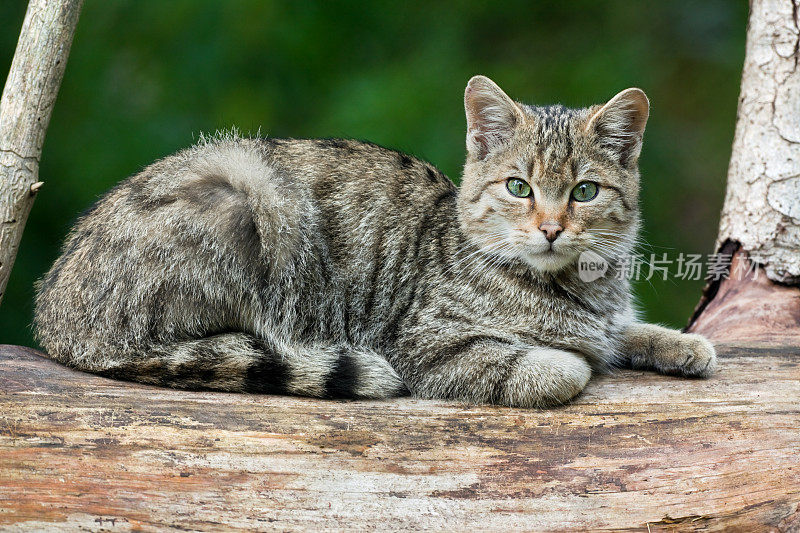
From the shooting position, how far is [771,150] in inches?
203

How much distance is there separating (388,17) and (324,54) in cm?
74

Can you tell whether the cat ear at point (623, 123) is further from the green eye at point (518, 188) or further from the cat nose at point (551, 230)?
the cat nose at point (551, 230)

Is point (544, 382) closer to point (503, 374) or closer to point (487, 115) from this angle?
point (503, 374)

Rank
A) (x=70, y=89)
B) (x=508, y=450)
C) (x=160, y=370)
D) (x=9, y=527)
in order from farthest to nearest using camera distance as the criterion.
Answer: (x=70, y=89)
(x=160, y=370)
(x=508, y=450)
(x=9, y=527)

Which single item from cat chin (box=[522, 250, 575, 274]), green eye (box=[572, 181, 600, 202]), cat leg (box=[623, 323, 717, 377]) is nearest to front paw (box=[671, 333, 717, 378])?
cat leg (box=[623, 323, 717, 377])

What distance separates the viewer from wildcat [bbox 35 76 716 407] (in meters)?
3.77

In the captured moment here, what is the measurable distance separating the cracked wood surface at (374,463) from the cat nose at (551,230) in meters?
0.78

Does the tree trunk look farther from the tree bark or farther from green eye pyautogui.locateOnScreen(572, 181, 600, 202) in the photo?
the tree bark

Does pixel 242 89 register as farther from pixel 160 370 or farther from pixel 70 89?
pixel 160 370

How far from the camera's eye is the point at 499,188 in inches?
157

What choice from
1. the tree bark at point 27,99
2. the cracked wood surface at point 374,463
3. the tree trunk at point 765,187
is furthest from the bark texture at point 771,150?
the tree bark at point 27,99

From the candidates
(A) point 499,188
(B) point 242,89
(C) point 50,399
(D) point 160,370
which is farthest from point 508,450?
(B) point 242,89

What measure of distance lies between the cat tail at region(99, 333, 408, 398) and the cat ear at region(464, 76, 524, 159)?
1313 mm

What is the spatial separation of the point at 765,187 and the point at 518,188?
2143 mm
